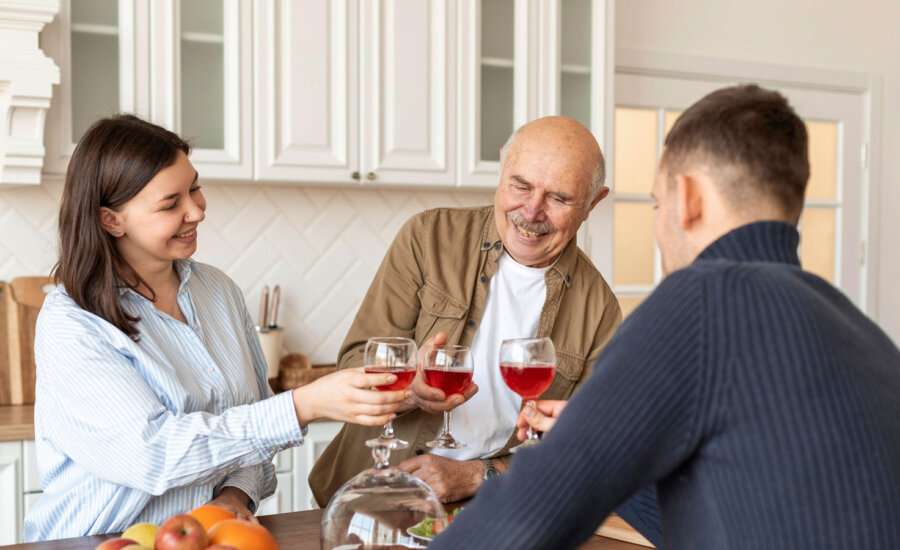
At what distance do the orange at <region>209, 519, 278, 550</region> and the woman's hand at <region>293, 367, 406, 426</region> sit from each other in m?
0.29

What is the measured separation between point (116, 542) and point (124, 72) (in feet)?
7.12

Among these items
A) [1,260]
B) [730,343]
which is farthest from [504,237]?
[1,260]

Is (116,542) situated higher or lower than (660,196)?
lower

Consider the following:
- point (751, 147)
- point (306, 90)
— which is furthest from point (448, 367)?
point (306, 90)

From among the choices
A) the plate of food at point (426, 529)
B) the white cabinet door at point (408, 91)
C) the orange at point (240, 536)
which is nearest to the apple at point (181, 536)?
the orange at point (240, 536)

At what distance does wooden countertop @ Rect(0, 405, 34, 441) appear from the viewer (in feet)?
8.41

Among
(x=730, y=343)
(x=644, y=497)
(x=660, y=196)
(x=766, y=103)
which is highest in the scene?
(x=766, y=103)

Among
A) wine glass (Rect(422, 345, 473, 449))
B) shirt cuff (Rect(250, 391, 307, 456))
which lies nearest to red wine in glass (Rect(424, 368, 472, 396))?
wine glass (Rect(422, 345, 473, 449))

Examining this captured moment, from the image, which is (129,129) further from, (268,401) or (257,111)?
(257,111)

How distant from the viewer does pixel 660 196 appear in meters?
1.10

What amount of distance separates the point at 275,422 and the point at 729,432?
85cm

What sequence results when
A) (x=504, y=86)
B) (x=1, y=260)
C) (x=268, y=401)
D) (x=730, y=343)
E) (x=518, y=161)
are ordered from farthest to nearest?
(x=504, y=86), (x=1, y=260), (x=518, y=161), (x=268, y=401), (x=730, y=343)

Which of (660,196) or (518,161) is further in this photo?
(518,161)

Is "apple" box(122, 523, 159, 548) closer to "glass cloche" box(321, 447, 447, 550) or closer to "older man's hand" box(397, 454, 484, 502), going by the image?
"glass cloche" box(321, 447, 447, 550)
